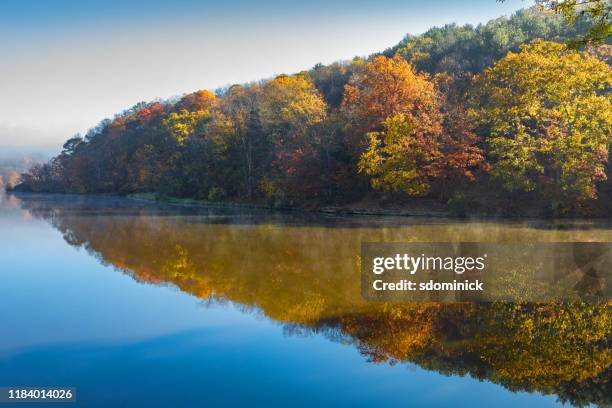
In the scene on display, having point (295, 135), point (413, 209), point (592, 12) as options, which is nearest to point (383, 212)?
point (413, 209)

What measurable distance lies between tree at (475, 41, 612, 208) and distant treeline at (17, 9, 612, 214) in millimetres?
69

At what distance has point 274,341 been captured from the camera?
7.49 meters

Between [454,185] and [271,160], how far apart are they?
17030 mm

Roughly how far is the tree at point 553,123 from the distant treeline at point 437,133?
0.23 ft

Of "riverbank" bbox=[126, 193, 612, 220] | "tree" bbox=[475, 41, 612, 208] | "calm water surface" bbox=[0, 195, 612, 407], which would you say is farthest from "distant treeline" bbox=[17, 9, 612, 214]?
"calm water surface" bbox=[0, 195, 612, 407]

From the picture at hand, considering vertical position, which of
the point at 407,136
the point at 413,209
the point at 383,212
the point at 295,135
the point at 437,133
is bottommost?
the point at 383,212

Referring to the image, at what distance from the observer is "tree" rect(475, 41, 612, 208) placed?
2519cm

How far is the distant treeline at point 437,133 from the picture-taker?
85.6 feet

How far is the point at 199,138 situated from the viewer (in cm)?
5128

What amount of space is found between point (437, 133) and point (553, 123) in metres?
6.02

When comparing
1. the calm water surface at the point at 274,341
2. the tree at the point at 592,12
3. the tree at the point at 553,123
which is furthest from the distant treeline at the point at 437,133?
the calm water surface at the point at 274,341

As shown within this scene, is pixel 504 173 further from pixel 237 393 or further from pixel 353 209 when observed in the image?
pixel 237 393

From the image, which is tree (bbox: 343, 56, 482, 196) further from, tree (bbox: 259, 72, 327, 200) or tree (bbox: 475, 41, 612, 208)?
tree (bbox: 259, 72, 327, 200)

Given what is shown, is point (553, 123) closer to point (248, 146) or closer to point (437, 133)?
point (437, 133)
